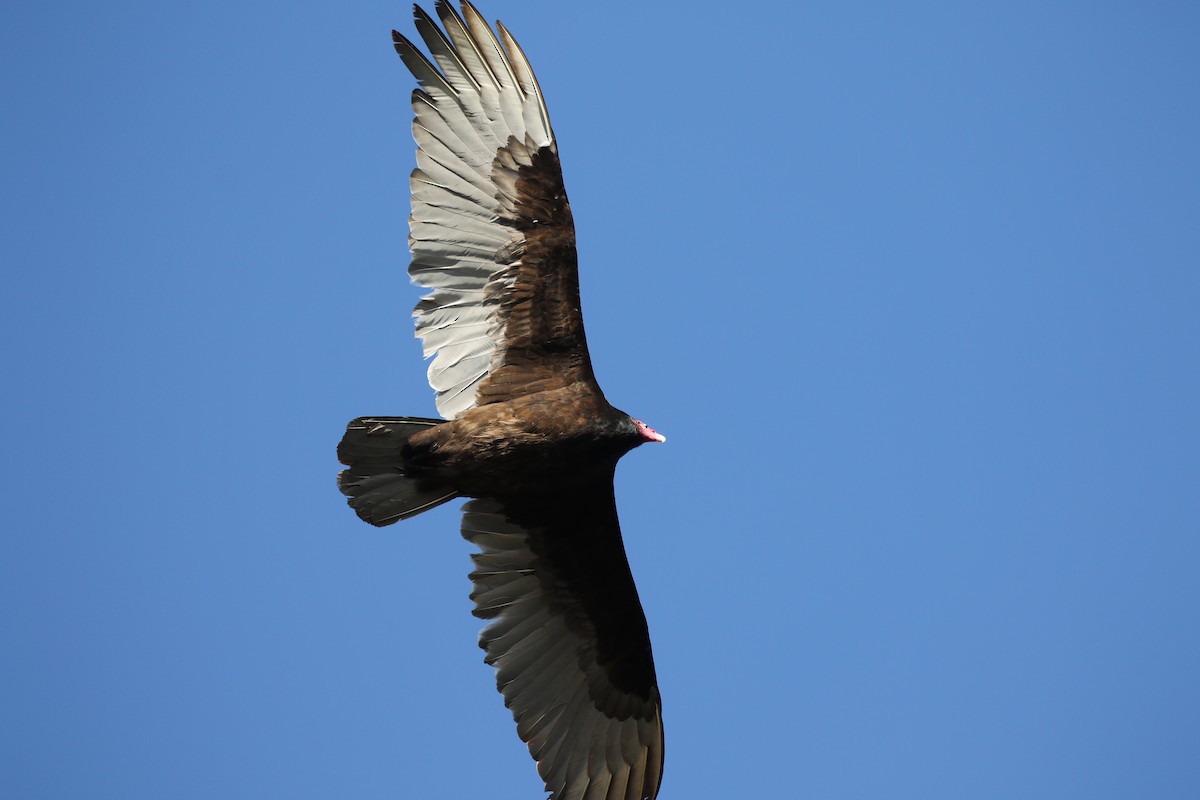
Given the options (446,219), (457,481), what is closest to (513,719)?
(457,481)

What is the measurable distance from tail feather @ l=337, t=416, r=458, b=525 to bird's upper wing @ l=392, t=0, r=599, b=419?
0.32 metres

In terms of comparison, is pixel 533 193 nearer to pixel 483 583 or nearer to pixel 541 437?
pixel 541 437

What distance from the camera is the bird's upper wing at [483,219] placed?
739 centimetres

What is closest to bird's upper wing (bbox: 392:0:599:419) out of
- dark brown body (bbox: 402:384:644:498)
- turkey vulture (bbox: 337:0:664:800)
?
turkey vulture (bbox: 337:0:664:800)

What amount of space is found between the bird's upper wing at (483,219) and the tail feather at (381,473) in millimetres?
323

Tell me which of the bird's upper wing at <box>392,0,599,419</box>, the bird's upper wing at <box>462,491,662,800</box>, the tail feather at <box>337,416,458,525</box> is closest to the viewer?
the bird's upper wing at <box>392,0,599,419</box>

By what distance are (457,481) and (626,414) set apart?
3.63 feet

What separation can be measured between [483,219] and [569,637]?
2.88 m

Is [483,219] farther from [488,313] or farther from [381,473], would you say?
[381,473]

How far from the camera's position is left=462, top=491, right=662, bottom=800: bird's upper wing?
27.1 feet

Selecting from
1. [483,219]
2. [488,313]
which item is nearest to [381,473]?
[488,313]

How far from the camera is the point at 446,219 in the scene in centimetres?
741

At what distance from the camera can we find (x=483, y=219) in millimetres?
7453

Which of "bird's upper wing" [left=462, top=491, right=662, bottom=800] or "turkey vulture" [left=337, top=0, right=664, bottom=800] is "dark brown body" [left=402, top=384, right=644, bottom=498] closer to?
"turkey vulture" [left=337, top=0, right=664, bottom=800]
